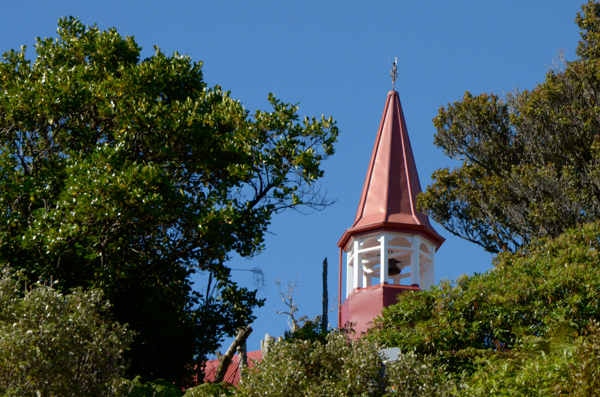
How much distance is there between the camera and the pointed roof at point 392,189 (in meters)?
21.7

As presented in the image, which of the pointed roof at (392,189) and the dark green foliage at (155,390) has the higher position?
the pointed roof at (392,189)

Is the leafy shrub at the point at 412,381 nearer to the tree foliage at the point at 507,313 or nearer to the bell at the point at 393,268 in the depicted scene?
the tree foliage at the point at 507,313

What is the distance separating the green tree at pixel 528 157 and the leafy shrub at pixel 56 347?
11669mm

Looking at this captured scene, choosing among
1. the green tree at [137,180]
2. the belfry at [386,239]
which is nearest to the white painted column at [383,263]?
the belfry at [386,239]

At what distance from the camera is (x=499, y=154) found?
19828 millimetres

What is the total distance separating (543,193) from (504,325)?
6115mm

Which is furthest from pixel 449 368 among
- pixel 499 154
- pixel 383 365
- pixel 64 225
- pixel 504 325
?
pixel 499 154

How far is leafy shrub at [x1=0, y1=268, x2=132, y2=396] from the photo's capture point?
8.59 meters

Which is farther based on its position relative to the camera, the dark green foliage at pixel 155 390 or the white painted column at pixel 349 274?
the white painted column at pixel 349 274

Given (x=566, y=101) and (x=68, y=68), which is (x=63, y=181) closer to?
(x=68, y=68)

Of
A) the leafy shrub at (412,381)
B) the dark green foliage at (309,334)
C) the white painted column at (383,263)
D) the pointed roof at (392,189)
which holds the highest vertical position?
the pointed roof at (392,189)

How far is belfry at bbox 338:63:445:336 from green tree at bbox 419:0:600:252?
1.96 metres

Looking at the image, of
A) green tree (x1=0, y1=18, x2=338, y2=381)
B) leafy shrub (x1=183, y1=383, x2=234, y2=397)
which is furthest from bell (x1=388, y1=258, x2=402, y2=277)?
leafy shrub (x1=183, y1=383, x2=234, y2=397)

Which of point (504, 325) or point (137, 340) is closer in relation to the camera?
point (504, 325)
